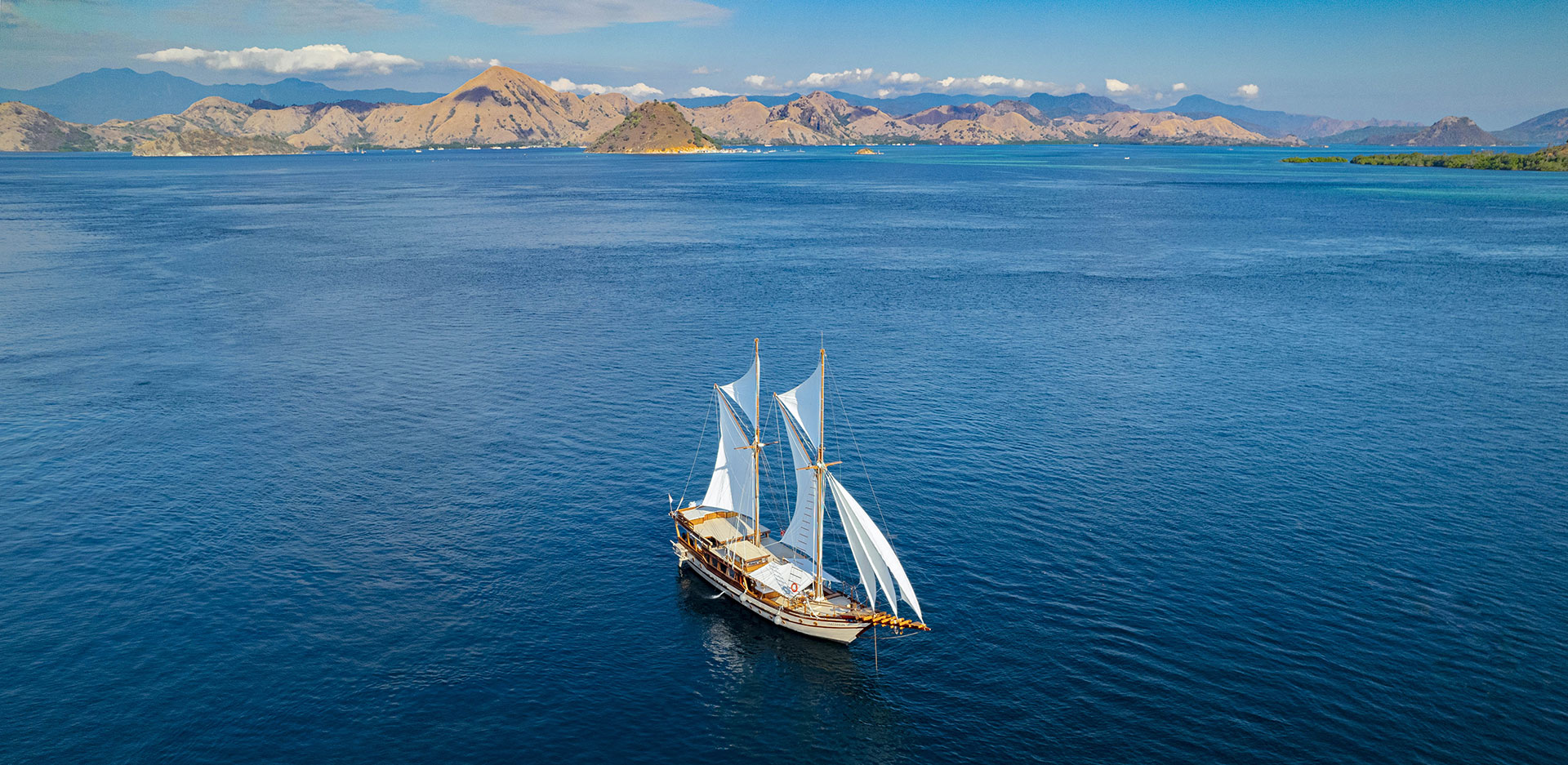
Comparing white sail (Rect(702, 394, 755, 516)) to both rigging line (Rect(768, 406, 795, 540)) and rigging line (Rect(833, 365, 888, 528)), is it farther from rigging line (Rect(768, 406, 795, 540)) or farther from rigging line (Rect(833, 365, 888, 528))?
rigging line (Rect(833, 365, 888, 528))

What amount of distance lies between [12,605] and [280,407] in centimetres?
4151

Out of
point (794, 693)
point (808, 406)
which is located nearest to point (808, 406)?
point (808, 406)

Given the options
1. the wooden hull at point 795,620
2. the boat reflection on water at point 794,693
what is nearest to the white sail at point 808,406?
the wooden hull at point 795,620

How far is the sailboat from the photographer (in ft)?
199

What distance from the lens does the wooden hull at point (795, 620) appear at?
6162cm

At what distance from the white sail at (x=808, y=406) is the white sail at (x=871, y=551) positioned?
4.55 metres

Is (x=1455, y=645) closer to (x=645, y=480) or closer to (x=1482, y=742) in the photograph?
(x=1482, y=742)

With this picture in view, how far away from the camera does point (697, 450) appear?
92.6 metres

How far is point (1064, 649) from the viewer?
6031 centimetres

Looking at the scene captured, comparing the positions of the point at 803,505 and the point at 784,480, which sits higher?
the point at 803,505

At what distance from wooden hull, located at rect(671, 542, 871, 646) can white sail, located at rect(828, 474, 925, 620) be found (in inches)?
91.1

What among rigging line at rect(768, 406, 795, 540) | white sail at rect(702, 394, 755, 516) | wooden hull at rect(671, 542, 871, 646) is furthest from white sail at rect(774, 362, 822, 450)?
wooden hull at rect(671, 542, 871, 646)

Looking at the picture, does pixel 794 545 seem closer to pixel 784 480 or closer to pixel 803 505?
pixel 803 505

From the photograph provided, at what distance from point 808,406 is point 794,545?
445 inches
